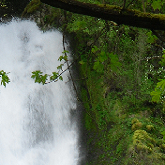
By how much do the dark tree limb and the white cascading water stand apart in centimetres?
647

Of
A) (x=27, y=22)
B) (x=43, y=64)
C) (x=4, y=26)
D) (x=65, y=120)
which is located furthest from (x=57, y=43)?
(x=65, y=120)

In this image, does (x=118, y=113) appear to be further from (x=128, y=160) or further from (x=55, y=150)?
(x=55, y=150)

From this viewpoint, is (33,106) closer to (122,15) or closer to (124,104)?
(124,104)

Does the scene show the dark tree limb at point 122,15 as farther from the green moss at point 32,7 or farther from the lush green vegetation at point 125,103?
the green moss at point 32,7

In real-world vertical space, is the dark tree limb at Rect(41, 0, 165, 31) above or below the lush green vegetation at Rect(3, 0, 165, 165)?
below

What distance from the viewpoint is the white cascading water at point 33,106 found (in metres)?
7.51

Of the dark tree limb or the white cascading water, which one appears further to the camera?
the white cascading water

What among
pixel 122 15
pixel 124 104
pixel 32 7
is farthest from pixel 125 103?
pixel 32 7

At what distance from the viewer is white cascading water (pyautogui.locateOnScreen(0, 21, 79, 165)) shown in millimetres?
7512

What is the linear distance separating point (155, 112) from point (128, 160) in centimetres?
220

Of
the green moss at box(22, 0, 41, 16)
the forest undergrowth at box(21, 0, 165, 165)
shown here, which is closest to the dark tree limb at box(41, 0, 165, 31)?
the forest undergrowth at box(21, 0, 165, 165)

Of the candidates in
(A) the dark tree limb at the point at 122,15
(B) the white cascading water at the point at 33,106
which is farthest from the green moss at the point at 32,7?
(A) the dark tree limb at the point at 122,15

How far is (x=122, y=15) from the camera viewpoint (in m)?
1.52

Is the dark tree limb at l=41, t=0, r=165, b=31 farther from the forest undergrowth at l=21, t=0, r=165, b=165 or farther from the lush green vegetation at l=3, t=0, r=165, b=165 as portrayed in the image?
the forest undergrowth at l=21, t=0, r=165, b=165
